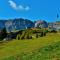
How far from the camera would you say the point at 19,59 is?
31.9m

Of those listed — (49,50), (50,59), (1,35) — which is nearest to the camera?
(50,59)

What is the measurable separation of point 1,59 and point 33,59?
5102 millimetres

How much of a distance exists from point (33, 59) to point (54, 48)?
9120 mm

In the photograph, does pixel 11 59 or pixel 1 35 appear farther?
pixel 1 35

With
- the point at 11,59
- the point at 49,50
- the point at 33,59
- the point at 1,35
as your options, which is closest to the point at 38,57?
the point at 33,59

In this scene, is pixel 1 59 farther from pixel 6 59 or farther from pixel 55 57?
pixel 55 57

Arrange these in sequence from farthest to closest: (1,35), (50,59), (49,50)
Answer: (1,35) < (49,50) < (50,59)

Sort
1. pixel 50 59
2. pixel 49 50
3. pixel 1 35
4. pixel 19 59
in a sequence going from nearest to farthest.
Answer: pixel 50 59 → pixel 19 59 → pixel 49 50 → pixel 1 35

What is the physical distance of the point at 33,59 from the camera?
31.1 metres

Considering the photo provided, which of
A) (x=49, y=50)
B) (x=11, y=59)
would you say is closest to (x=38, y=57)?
(x=11, y=59)

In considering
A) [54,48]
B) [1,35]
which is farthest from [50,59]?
[1,35]

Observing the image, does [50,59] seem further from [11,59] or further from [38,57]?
[11,59]

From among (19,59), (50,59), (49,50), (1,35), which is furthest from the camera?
(1,35)

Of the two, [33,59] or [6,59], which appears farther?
[6,59]
